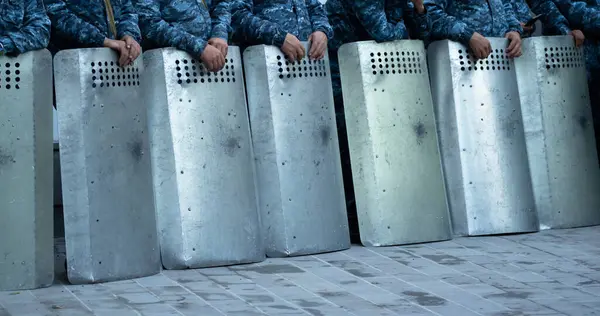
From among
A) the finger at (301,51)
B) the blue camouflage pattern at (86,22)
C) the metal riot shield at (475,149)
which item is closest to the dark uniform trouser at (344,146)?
the metal riot shield at (475,149)

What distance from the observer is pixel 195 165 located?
653cm

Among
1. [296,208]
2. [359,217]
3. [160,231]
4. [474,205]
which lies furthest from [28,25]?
[474,205]

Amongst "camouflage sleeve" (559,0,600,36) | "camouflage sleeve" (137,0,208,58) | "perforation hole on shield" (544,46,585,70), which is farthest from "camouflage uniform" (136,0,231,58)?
"camouflage sleeve" (559,0,600,36)

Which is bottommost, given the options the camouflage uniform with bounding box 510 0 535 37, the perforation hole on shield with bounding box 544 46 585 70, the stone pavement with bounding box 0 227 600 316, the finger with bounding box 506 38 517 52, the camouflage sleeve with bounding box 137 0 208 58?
the stone pavement with bounding box 0 227 600 316

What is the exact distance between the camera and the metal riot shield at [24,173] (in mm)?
5961

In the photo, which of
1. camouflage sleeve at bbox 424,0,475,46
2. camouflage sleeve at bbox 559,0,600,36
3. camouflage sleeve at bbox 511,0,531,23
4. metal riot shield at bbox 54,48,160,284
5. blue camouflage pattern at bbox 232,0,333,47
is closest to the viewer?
metal riot shield at bbox 54,48,160,284

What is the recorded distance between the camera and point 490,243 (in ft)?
23.5

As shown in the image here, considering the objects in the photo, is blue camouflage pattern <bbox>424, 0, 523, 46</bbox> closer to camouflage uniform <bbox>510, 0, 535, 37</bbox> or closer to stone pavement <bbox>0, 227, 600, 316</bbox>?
camouflage uniform <bbox>510, 0, 535, 37</bbox>

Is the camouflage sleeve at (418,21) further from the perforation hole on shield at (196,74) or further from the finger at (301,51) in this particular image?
the perforation hole on shield at (196,74)

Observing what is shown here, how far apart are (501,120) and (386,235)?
1.14 m

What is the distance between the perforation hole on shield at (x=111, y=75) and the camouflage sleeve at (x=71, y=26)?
0.16 m

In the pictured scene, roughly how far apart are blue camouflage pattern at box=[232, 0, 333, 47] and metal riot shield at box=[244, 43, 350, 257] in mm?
210

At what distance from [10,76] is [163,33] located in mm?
1001

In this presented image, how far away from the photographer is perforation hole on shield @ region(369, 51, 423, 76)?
23.4ft
